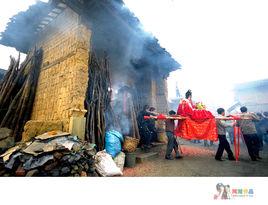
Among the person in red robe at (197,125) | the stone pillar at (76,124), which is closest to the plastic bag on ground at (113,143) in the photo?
the stone pillar at (76,124)

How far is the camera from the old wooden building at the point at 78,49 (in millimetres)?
3619

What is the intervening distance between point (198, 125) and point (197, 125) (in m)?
0.02

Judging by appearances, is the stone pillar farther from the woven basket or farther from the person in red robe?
the person in red robe

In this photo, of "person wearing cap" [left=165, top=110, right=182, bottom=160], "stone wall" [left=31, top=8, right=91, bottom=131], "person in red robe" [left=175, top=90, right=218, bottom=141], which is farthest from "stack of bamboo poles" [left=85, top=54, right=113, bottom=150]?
"person in red robe" [left=175, top=90, right=218, bottom=141]

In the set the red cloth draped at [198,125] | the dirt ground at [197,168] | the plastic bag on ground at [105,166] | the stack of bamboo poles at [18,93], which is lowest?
the dirt ground at [197,168]

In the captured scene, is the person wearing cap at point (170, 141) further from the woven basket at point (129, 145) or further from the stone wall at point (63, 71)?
the stone wall at point (63, 71)

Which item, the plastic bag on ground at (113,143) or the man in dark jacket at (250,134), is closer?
the plastic bag on ground at (113,143)

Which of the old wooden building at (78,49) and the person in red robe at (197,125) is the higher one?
the old wooden building at (78,49)

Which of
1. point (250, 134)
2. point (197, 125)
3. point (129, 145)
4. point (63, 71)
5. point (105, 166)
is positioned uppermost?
point (63, 71)

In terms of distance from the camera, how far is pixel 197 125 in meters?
3.89

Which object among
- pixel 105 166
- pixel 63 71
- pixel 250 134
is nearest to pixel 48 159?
pixel 105 166

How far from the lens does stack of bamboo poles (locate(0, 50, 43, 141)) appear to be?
4.29 meters

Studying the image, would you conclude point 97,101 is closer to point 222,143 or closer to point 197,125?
point 197,125

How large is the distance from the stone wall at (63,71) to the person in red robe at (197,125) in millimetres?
2221
